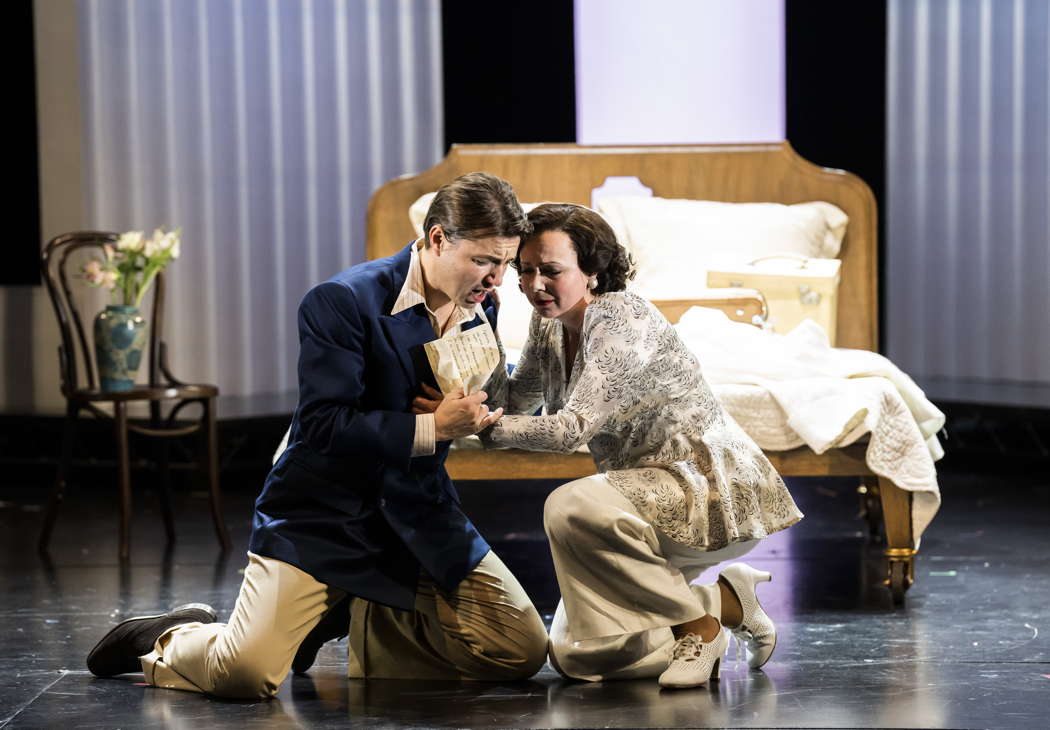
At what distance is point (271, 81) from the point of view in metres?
5.54

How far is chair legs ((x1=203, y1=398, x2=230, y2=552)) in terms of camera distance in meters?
3.81

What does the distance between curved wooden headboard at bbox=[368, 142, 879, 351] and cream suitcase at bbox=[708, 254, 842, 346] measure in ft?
1.28

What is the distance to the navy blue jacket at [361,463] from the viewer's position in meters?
2.26

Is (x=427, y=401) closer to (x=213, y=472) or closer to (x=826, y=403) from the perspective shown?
(x=826, y=403)

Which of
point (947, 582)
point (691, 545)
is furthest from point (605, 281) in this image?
point (947, 582)

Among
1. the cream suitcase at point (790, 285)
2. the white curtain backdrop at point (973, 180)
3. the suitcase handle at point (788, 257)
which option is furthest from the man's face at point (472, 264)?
the white curtain backdrop at point (973, 180)

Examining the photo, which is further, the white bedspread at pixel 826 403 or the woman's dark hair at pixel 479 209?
the white bedspread at pixel 826 403

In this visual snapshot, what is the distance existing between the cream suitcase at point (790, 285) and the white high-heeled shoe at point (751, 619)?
4.65 ft

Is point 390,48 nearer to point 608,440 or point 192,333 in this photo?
point 192,333

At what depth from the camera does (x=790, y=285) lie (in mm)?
3822

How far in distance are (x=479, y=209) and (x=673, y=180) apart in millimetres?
2241

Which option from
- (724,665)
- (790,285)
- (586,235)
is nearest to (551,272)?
(586,235)

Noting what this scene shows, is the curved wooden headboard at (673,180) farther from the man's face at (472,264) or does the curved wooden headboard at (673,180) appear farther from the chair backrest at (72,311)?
the man's face at (472,264)

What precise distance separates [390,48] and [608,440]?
3555mm
